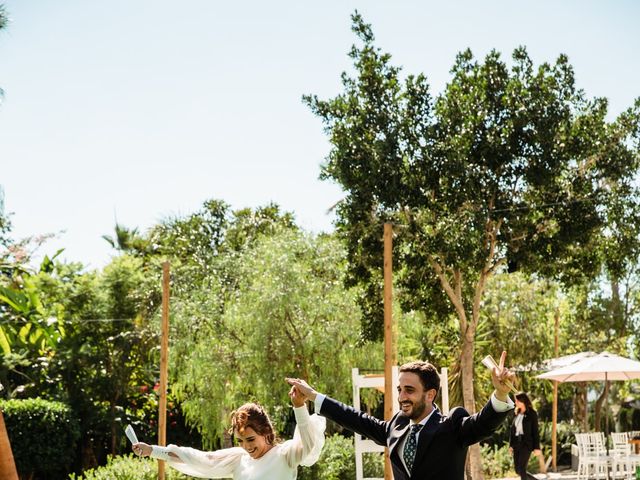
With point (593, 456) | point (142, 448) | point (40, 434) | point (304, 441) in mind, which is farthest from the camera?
point (40, 434)

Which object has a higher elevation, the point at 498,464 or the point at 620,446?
the point at 620,446

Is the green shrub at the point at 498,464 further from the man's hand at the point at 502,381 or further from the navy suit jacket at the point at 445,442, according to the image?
the man's hand at the point at 502,381

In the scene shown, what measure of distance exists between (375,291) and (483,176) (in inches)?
138

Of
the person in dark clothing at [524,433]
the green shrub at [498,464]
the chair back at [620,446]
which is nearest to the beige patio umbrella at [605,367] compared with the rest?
the person in dark clothing at [524,433]

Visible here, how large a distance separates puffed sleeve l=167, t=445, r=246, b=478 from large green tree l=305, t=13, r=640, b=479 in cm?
1241

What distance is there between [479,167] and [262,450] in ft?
46.1

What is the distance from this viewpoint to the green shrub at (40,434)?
22750mm

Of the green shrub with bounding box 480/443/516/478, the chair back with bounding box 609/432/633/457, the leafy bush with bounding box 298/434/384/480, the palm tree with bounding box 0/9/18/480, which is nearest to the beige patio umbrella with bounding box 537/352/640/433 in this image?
the chair back with bounding box 609/432/633/457

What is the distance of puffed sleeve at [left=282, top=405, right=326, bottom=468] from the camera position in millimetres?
5090

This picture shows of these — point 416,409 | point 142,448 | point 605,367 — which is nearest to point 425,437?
point 416,409

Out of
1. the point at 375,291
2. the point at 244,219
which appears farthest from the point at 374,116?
the point at 244,219

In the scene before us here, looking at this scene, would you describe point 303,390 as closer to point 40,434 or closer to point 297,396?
point 297,396

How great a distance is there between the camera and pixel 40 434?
2317 centimetres

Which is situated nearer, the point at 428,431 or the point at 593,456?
the point at 428,431
